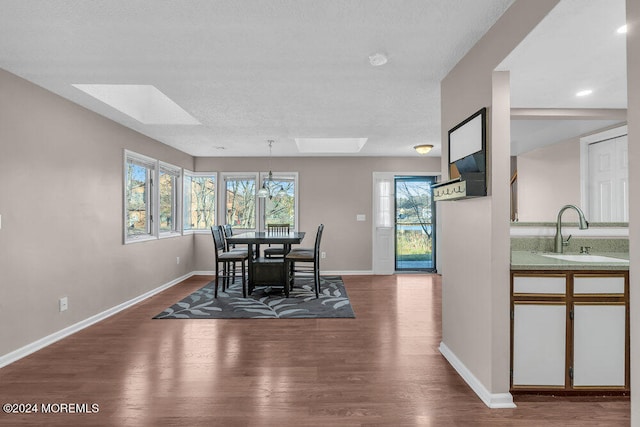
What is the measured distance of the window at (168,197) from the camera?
17.5 feet

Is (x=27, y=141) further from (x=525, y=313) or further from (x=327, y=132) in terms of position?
(x=525, y=313)

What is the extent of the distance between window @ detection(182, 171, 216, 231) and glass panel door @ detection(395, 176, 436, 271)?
3.79 m

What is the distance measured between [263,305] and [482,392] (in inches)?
109

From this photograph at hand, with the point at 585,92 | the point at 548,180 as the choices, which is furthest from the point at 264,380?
the point at 548,180

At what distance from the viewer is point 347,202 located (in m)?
6.40

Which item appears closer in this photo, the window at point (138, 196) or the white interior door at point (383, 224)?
the window at point (138, 196)

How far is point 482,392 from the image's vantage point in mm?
2104

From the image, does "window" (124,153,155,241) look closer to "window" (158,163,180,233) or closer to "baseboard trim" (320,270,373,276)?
"window" (158,163,180,233)

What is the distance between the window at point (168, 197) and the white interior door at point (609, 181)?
5.73 m

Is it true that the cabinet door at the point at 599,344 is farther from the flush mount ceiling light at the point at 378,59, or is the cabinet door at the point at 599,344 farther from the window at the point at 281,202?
the window at the point at 281,202

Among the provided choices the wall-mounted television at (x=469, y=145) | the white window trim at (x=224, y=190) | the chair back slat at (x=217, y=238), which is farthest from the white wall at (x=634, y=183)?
the white window trim at (x=224, y=190)

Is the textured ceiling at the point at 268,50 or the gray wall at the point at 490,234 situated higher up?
the textured ceiling at the point at 268,50

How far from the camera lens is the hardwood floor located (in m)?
1.92

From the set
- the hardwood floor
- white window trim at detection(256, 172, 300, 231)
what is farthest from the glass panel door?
the hardwood floor
